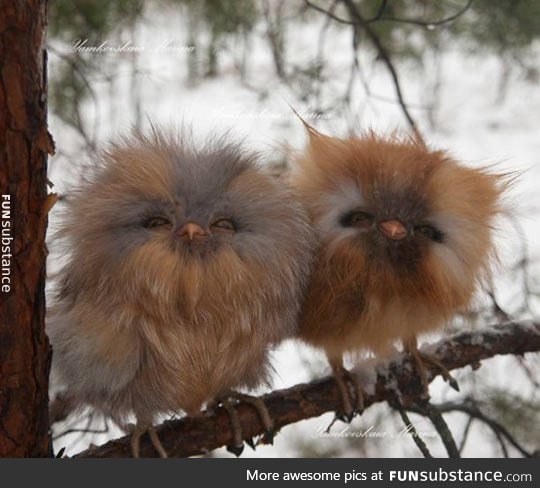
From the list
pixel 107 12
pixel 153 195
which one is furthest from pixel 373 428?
pixel 107 12

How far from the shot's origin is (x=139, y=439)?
36.6 inches

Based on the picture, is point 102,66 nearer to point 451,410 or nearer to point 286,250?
point 286,250

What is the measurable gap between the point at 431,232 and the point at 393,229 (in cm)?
6

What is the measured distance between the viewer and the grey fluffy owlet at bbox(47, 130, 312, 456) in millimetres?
836

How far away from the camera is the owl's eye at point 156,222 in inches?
33.2

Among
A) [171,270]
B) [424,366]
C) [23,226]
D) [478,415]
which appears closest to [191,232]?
[171,270]

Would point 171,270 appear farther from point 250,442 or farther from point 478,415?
point 478,415

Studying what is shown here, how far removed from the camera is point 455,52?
4.22 feet

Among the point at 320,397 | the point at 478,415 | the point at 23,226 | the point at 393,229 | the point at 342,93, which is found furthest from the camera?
the point at 342,93

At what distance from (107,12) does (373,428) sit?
65 centimetres

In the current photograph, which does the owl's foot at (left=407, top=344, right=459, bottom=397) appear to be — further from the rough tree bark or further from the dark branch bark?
the rough tree bark

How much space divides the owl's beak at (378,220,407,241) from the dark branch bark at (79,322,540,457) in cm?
23

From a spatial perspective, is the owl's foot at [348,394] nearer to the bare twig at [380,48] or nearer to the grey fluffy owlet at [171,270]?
the grey fluffy owlet at [171,270]

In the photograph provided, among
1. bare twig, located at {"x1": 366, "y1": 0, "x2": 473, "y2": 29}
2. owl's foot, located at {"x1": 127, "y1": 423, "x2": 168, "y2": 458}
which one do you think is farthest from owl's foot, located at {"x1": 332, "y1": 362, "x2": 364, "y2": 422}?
bare twig, located at {"x1": 366, "y1": 0, "x2": 473, "y2": 29}
